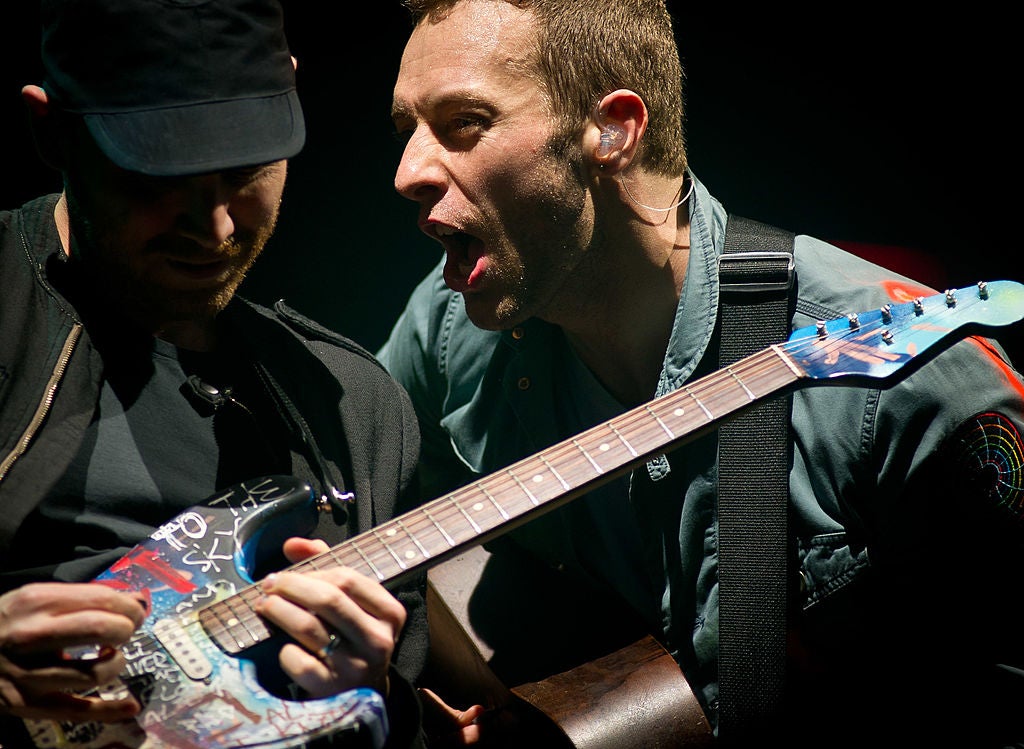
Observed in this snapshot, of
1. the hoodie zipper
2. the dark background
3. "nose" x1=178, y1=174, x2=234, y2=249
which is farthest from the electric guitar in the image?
the dark background

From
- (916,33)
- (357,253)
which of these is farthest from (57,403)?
(916,33)

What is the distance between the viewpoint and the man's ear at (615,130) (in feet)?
5.22

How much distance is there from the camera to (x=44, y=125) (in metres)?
1.11

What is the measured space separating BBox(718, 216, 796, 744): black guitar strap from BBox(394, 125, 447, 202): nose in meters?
0.52

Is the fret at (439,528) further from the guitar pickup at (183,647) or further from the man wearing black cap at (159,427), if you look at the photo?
the guitar pickup at (183,647)

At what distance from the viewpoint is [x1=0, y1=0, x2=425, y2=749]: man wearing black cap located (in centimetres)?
97

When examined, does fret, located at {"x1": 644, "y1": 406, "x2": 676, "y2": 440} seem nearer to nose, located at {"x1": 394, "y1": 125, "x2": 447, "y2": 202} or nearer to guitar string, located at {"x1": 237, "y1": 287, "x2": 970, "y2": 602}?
guitar string, located at {"x1": 237, "y1": 287, "x2": 970, "y2": 602}

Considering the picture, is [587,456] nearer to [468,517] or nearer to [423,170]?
[468,517]

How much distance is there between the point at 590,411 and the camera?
68.1 inches

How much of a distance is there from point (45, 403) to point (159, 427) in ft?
0.47

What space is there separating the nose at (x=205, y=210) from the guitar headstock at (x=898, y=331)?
742mm

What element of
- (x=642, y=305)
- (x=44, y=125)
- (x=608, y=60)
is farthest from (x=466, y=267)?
(x=44, y=125)

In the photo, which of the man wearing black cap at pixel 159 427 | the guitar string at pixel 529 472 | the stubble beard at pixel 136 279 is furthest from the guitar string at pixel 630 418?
the stubble beard at pixel 136 279

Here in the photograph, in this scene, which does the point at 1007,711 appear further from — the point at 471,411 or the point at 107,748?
the point at 107,748
